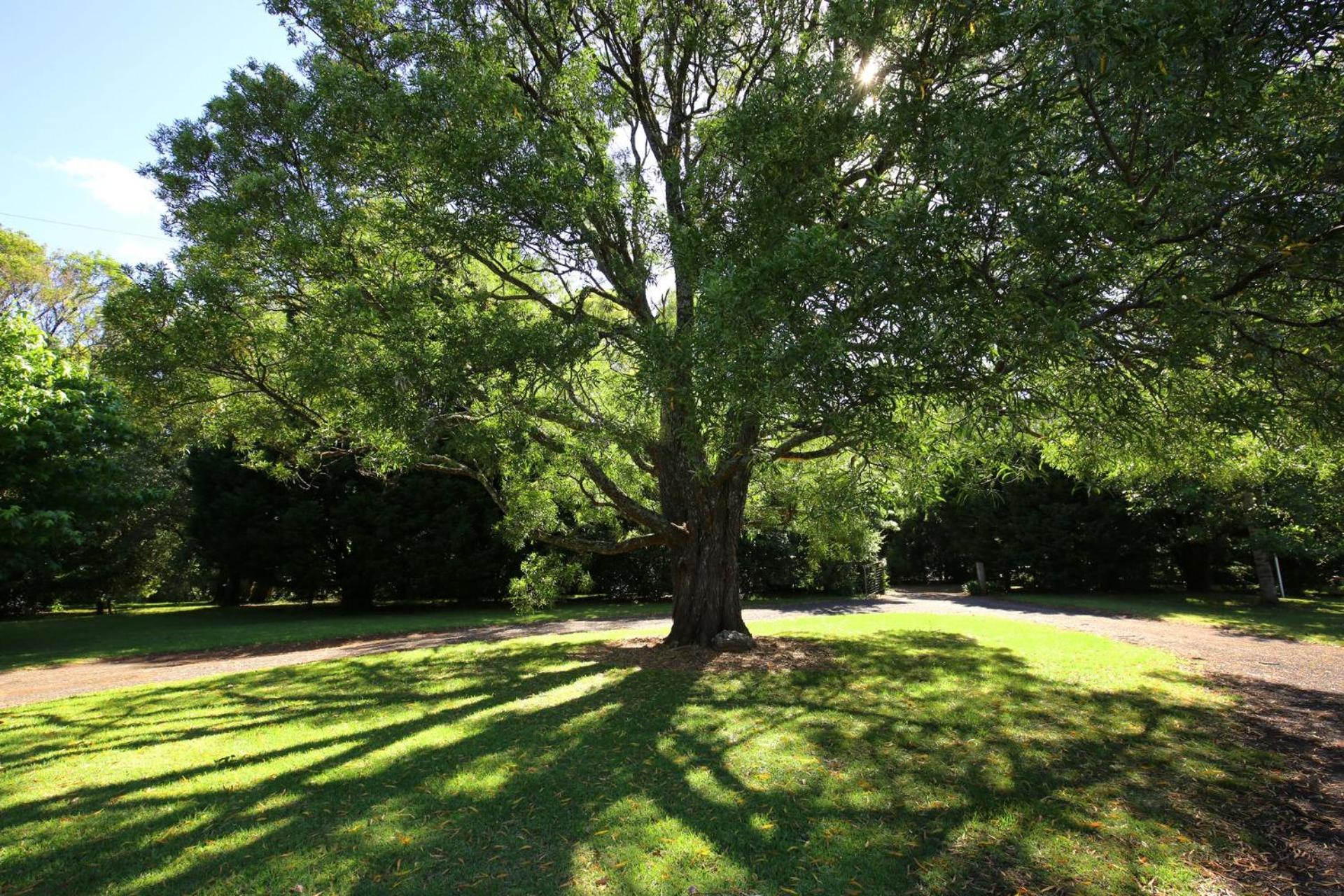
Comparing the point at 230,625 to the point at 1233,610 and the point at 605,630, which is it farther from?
the point at 1233,610

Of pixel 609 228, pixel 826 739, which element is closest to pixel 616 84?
pixel 609 228

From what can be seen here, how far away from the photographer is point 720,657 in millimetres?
9750

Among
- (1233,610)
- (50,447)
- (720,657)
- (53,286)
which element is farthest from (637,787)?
(53,286)

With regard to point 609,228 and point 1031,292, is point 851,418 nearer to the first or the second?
point 1031,292

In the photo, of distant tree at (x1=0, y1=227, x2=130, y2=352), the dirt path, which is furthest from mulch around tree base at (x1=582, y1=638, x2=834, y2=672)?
distant tree at (x1=0, y1=227, x2=130, y2=352)

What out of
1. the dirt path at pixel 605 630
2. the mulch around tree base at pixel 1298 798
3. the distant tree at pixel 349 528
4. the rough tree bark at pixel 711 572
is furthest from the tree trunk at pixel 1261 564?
the distant tree at pixel 349 528

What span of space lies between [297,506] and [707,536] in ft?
55.3

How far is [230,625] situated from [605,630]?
39.9 ft

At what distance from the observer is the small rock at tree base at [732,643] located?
1012 centimetres

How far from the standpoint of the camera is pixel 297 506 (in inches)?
826

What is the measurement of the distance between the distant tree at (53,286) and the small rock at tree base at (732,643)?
1000 inches

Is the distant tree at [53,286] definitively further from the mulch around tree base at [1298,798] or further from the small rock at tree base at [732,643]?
the mulch around tree base at [1298,798]

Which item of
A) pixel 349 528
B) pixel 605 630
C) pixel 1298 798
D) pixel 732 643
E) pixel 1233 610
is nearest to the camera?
pixel 1298 798

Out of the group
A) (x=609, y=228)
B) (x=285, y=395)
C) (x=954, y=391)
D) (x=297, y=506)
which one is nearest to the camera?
(x=954, y=391)
